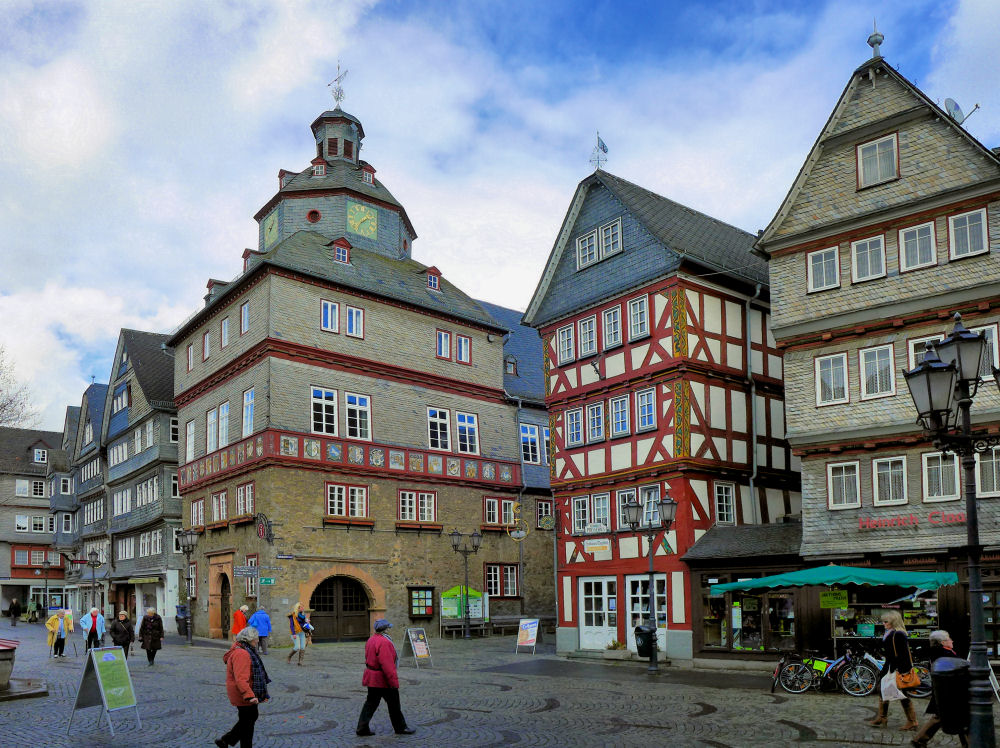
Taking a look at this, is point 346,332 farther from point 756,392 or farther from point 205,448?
point 756,392

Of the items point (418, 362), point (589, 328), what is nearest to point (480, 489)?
point (418, 362)

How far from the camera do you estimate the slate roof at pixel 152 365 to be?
49.8 meters

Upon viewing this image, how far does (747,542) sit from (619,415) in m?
5.98

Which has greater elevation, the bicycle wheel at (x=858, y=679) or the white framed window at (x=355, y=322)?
the white framed window at (x=355, y=322)

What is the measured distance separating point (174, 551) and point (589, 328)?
24535 millimetres

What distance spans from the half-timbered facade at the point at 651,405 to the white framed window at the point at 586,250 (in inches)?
2.0

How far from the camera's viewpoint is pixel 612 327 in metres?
31.1

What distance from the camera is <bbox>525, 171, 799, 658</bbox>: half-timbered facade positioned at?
28469 mm

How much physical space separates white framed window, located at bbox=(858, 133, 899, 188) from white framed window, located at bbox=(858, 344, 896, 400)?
4068 mm

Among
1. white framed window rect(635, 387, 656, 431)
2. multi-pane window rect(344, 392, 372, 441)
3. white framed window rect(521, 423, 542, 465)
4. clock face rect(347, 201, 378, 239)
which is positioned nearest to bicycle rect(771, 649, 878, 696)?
white framed window rect(635, 387, 656, 431)

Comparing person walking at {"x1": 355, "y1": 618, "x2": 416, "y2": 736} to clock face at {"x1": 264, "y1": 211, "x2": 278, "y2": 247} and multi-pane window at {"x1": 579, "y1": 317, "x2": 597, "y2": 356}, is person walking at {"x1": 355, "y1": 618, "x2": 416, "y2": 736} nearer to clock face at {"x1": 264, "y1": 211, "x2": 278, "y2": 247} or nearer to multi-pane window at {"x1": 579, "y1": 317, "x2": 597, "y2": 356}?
multi-pane window at {"x1": 579, "y1": 317, "x2": 597, "y2": 356}

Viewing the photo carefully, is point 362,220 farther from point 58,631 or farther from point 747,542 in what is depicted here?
point 747,542

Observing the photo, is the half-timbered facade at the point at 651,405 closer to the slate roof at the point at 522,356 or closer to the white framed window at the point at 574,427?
the white framed window at the point at 574,427

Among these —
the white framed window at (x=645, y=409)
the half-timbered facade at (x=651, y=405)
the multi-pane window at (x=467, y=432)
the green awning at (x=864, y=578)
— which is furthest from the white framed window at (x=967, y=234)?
the multi-pane window at (x=467, y=432)
